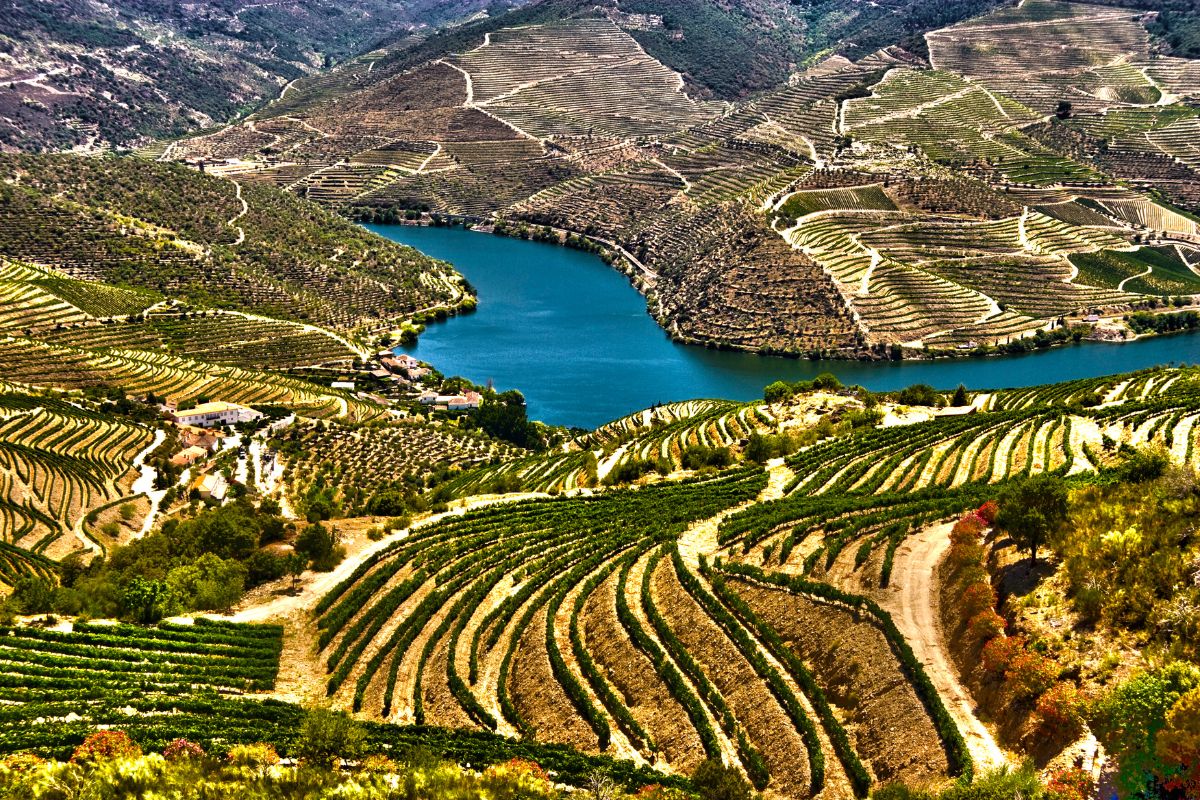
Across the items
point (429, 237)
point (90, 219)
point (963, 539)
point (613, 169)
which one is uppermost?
point (613, 169)

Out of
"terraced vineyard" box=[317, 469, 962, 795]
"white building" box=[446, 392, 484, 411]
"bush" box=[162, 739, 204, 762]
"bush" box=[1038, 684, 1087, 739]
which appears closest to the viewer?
"bush" box=[1038, 684, 1087, 739]

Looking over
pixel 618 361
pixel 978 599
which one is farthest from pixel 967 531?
pixel 618 361

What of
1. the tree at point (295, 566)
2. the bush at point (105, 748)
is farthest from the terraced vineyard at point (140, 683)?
the tree at point (295, 566)

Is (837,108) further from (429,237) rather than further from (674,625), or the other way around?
(674,625)

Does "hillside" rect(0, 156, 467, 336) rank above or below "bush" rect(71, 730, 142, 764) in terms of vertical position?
above

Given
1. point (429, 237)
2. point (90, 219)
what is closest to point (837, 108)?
point (429, 237)

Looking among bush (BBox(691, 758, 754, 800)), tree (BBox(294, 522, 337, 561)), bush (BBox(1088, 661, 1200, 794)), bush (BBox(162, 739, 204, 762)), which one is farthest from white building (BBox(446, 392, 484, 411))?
bush (BBox(1088, 661, 1200, 794))

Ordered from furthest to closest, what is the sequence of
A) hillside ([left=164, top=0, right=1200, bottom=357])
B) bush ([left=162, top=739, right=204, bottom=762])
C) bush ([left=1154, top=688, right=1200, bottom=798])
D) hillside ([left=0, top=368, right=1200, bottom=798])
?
hillside ([left=164, top=0, right=1200, bottom=357]), hillside ([left=0, top=368, right=1200, bottom=798]), bush ([left=162, top=739, right=204, bottom=762]), bush ([left=1154, top=688, right=1200, bottom=798])

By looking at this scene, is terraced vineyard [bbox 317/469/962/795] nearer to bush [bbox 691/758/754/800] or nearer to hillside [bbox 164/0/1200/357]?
bush [bbox 691/758/754/800]
